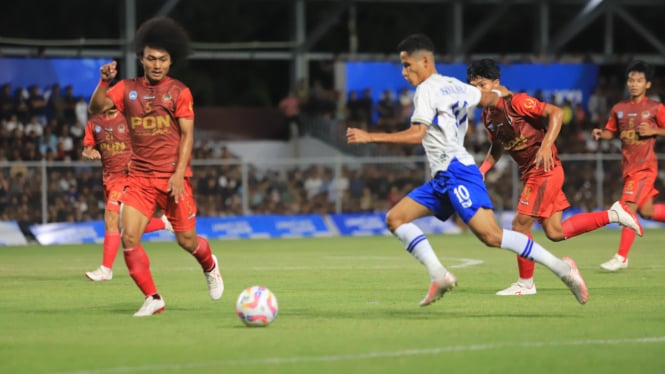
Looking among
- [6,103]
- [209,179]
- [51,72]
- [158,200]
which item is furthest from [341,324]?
[51,72]

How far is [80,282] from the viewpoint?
47.9 ft

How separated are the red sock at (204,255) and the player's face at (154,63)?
5.25ft

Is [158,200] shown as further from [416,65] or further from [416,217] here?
[416,65]

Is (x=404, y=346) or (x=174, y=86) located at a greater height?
(x=174, y=86)

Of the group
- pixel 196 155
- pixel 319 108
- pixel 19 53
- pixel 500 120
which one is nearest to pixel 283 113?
pixel 319 108

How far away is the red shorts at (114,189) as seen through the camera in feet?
48.1

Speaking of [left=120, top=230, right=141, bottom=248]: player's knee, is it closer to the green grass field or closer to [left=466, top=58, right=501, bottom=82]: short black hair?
the green grass field

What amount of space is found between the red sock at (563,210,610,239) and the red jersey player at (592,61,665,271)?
2.16m

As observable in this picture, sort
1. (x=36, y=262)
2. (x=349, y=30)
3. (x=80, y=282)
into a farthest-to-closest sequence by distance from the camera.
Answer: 1. (x=349, y=30)
2. (x=36, y=262)
3. (x=80, y=282)

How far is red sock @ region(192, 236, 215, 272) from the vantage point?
10.9 m

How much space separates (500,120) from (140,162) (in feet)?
12.7

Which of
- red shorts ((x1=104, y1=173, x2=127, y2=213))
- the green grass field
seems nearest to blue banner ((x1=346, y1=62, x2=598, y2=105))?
the green grass field

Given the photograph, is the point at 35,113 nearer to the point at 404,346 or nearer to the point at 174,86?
the point at 174,86

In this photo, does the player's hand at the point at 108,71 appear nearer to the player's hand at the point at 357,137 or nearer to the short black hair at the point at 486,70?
the player's hand at the point at 357,137
